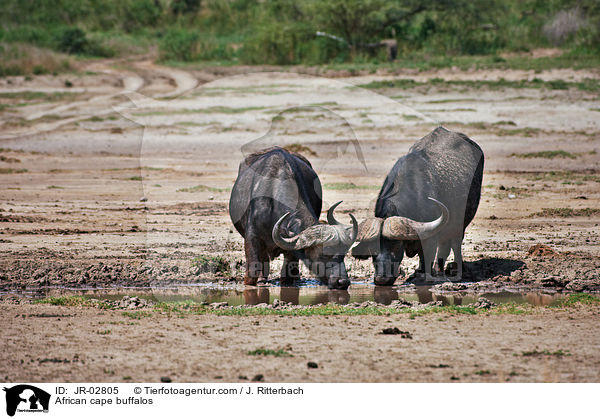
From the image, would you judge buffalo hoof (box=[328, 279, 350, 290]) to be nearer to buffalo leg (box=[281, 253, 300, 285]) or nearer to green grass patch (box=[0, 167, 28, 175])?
buffalo leg (box=[281, 253, 300, 285])

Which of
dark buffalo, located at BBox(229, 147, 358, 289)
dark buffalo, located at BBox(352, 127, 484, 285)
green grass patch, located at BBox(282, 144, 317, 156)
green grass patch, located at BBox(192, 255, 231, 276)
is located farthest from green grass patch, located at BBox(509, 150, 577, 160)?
green grass patch, located at BBox(192, 255, 231, 276)

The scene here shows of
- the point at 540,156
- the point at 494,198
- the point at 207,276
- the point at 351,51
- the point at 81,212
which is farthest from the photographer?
the point at 351,51

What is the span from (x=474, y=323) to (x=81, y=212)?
32.6 ft

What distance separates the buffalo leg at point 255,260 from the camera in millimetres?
11250

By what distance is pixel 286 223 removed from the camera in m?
10.9

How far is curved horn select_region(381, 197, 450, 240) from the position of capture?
10438 millimetres

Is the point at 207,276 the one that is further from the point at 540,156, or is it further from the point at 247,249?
the point at 540,156

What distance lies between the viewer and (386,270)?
10.7m

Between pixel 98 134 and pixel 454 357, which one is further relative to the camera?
pixel 98 134

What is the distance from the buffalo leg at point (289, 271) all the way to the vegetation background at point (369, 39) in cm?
2337

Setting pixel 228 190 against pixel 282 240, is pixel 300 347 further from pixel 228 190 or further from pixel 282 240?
pixel 228 190

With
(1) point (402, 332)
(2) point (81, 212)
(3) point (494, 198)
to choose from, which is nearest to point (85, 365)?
(1) point (402, 332)

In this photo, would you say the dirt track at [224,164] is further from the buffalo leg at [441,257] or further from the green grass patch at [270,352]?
the green grass patch at [270,352]
